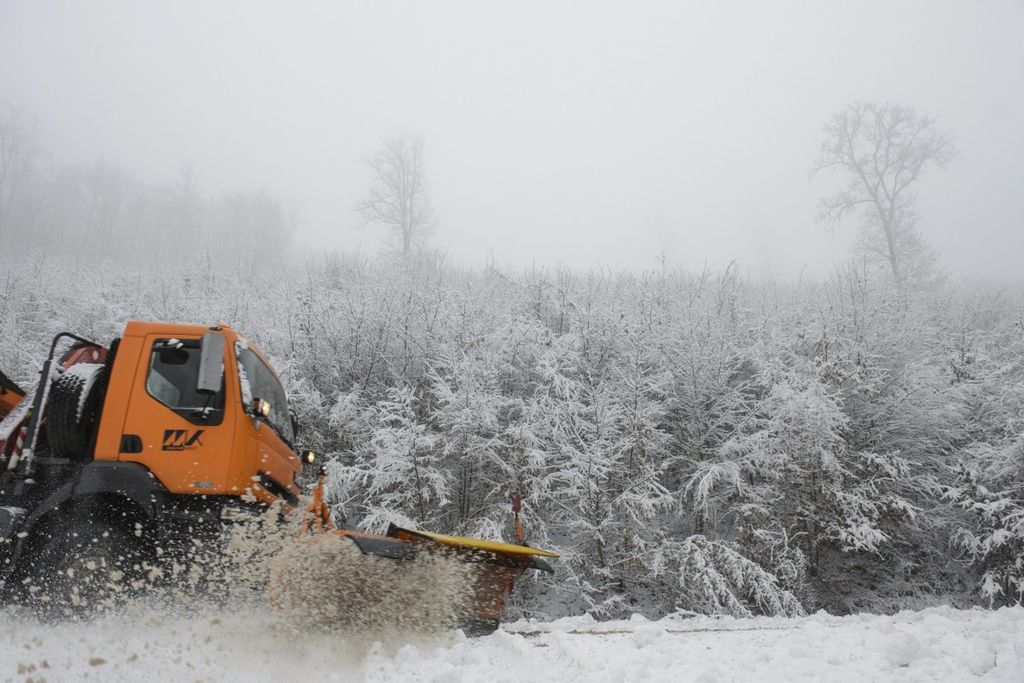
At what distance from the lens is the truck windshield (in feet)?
15.2

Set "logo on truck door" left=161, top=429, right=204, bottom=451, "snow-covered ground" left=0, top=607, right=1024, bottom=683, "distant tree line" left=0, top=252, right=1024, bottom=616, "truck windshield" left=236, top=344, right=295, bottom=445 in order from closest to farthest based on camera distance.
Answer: "snow-covered ground" left=0, top=607, right=1024, bottom=683 → "logo on truck door" left=161, top=429, right=204, bottom=451 → "truck windshield" left=236, top=344, right=295, bottom=445 → "distant tree line" left=0, top=252, right=1024, bottom=616

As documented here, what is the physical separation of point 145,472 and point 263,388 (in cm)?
120

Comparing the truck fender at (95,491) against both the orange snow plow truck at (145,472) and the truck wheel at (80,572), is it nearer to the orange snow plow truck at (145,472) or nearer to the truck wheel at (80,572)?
the orange snow plow truck at (145,472)

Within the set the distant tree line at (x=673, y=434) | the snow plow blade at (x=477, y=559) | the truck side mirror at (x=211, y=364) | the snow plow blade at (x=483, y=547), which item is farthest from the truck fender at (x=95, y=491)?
the distant tree line at (x=673, y=434)

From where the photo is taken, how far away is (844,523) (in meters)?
7.57

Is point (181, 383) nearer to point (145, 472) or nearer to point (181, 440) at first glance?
point (181, 440)

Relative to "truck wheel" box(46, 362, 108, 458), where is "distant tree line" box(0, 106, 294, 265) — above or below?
above

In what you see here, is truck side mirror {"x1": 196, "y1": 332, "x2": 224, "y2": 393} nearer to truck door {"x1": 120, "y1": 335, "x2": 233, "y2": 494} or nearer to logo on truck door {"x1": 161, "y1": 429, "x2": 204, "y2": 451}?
truck door {"x1": 120, "y1": 335, "x2": 233, "y2": 494}

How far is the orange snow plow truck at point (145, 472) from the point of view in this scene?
3992 millimetres

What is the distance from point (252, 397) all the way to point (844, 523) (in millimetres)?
7887

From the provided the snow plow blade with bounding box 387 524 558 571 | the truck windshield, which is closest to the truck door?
the truck windshield

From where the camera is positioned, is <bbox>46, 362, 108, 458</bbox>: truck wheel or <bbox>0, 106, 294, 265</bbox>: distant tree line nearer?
<bbox>46, 362, 108, 458</bbox>: truck wheel

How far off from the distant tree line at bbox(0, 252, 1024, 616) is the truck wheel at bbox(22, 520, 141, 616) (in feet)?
12.2

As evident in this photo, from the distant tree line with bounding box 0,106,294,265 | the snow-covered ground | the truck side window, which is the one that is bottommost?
the snow-covered ground
